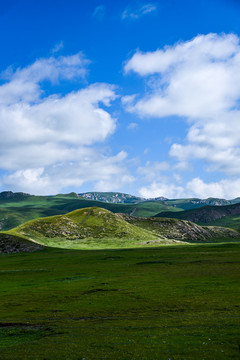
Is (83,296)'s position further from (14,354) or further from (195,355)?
(195,355)

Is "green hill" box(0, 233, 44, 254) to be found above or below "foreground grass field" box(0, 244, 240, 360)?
below

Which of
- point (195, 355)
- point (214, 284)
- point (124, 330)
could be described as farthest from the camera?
point (214, 284)

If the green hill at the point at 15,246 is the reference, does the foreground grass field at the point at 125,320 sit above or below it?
above

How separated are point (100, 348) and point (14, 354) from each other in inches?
323

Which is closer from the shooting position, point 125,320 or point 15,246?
point 125,320

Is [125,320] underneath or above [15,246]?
above

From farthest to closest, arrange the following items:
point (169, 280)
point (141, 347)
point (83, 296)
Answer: point (169, 280) → point (83, 296) → point (141, 347)

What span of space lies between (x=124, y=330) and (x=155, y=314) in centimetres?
836

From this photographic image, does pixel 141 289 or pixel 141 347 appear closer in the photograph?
pixel 141 347

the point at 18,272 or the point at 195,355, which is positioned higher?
the point at 195,355

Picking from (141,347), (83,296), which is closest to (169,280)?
(83,296)

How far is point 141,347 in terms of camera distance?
93.9 feet

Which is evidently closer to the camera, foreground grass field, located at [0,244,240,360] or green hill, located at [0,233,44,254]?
foreground grass field, located at [0,244,240,360]

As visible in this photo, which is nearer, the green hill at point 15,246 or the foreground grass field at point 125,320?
the foreground grass field at point 125,320
